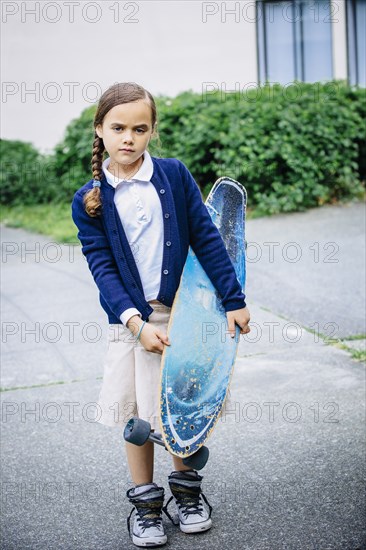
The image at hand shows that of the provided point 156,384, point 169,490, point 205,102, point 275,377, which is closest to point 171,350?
point 156,384

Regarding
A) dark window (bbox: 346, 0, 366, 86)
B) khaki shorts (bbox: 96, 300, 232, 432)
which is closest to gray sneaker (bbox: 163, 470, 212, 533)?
khaki shorts (bbox: 96, 300, 232, 432)

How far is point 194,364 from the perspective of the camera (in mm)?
2791

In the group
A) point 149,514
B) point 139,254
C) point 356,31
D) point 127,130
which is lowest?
point 149,514

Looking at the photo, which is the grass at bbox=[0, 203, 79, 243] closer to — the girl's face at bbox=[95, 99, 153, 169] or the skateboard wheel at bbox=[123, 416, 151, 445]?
the girl's face at bbox=[95, 99, 153, 169]

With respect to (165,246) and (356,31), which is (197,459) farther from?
(356,31)

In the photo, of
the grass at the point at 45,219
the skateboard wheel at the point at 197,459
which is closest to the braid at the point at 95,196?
the skateboard wheel at the point at 197,459

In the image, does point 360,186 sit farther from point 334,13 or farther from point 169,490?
point 169,490

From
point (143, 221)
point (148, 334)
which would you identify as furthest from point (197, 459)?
point (143, 221)

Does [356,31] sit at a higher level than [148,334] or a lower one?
higher

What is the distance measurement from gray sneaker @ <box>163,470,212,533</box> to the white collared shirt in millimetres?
665

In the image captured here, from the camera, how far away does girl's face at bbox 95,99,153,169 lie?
2668 millimetres

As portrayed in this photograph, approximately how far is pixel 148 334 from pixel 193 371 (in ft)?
0.76

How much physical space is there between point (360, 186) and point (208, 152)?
5.57 feet

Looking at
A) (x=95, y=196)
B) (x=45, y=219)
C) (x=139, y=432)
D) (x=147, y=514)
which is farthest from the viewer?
(x=45, y=219)
